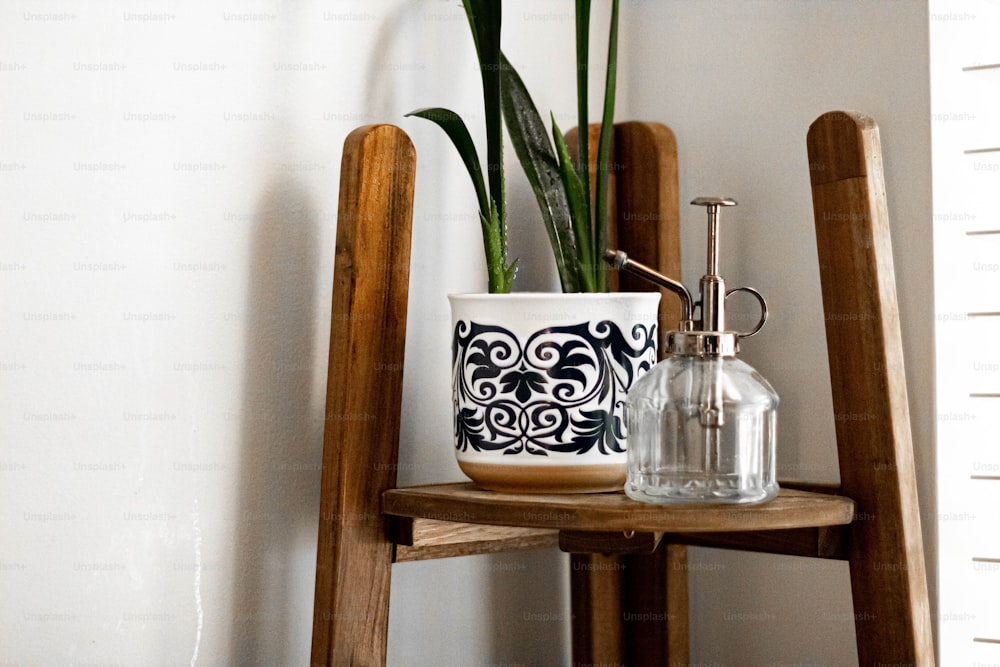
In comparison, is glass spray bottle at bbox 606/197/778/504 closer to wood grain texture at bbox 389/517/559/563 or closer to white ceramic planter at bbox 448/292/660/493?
white ceramic planter at bbox 448/292/660/493

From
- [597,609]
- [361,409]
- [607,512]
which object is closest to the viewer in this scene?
[607,512]

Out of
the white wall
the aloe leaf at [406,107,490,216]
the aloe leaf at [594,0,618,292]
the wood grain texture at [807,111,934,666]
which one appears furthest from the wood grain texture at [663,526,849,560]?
the aloe leaf at [406,107,490,216]

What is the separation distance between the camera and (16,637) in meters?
0.63

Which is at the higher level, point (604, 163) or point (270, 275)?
point (604, 163)

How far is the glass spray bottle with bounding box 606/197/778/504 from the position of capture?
27.3 inches

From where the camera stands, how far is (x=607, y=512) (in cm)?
64

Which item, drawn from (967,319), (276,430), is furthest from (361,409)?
(967,319)

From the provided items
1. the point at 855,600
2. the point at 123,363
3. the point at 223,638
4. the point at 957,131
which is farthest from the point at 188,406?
the point at 957,131

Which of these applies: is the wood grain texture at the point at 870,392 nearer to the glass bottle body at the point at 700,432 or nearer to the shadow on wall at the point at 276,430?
the glass bottle body at the point at 700,432

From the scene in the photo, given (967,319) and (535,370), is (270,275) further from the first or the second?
(967,319)

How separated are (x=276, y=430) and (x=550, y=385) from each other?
0.69 ft

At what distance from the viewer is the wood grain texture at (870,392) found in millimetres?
737

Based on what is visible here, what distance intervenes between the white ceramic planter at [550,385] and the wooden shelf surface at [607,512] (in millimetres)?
20

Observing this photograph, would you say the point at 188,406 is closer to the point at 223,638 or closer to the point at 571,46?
the point at 223,638
